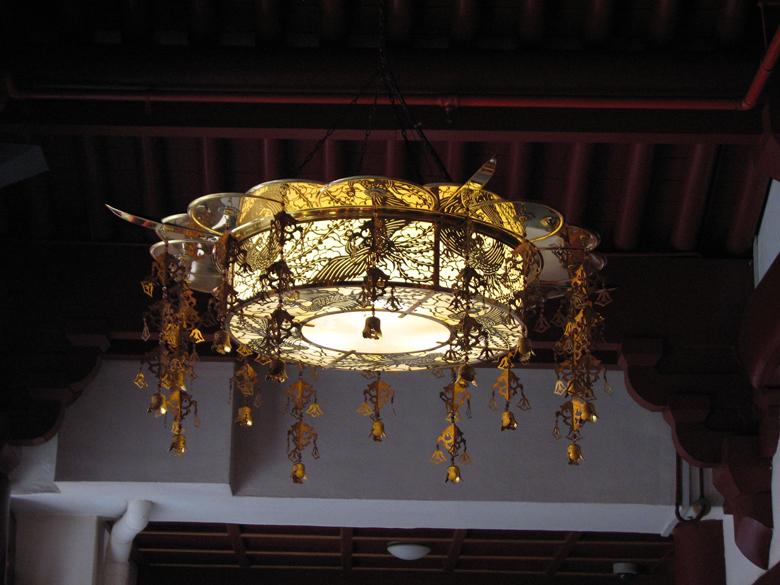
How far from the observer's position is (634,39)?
3322 millimetres

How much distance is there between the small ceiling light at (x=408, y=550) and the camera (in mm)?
6402

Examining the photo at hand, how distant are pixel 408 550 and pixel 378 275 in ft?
15.1

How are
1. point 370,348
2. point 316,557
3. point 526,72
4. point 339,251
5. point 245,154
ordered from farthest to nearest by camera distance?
1. point 316,557
2. point 245,154
3. point 526,72
4. point 370,348
5. point 339,251

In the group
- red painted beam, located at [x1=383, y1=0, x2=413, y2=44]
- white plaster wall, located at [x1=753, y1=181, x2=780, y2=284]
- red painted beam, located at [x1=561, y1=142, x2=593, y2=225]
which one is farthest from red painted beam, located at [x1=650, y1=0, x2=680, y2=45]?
white plaster wall, located at [x1=753, y1=181, x2=780, y2=284]

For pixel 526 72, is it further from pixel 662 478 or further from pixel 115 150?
pixel 662 478

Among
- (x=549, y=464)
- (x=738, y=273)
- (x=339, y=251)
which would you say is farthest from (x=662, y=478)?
(x=339, y=251)

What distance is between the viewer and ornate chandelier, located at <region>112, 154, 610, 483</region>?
2293 millimetres

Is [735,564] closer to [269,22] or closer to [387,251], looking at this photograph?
[387,251]

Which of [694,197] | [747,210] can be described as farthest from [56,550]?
[747,210]

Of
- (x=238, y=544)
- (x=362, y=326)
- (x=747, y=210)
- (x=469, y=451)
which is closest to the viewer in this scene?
(x=362, y=326)

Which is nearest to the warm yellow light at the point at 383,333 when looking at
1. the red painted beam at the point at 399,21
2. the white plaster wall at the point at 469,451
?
the red painted beam at the point at 399,21

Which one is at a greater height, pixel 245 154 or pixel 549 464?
pixel 245 154

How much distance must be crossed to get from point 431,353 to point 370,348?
18 cm

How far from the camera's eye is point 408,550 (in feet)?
21.0
